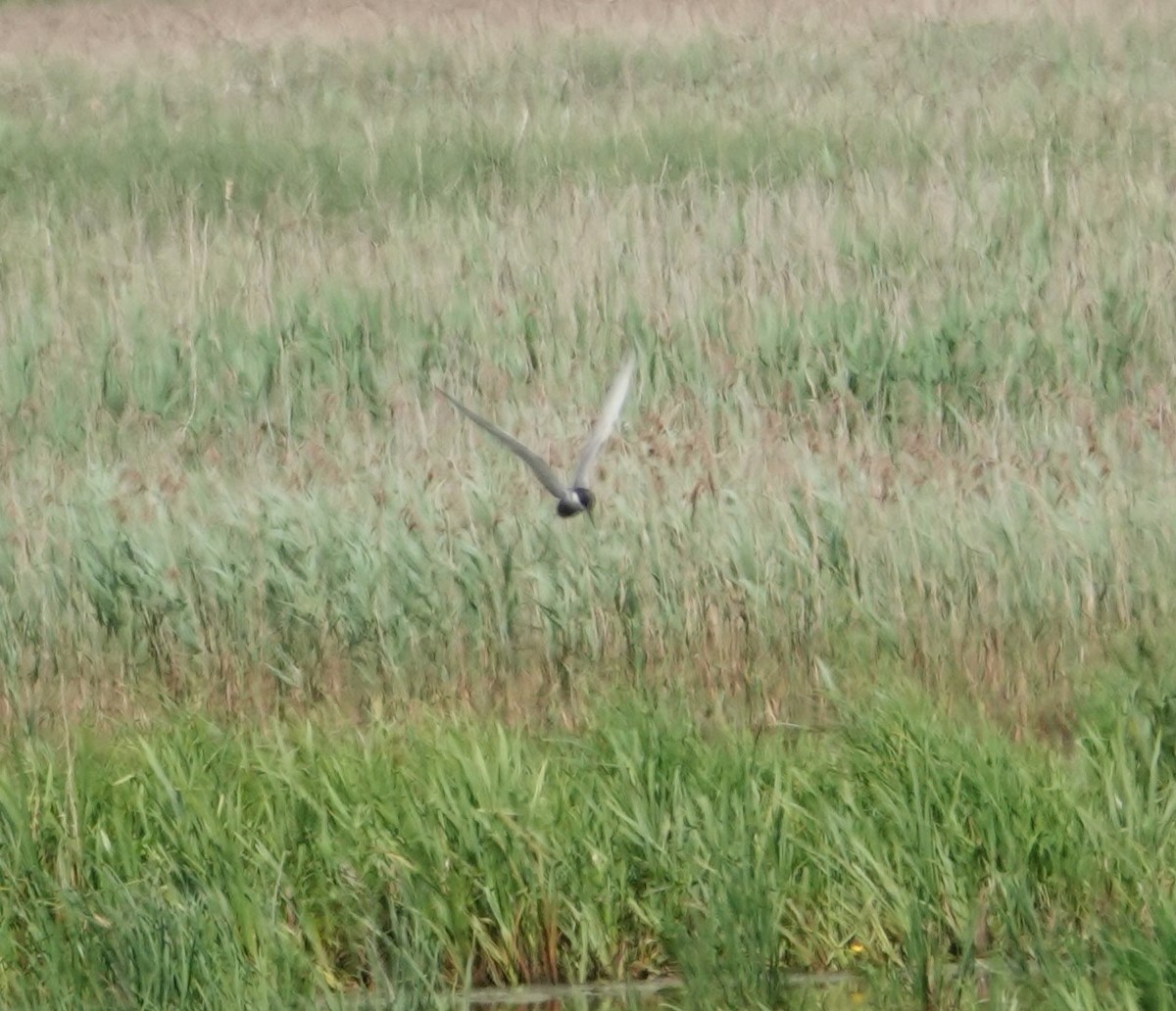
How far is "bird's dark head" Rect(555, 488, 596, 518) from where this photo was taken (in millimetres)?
4434

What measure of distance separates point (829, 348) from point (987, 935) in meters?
3.51

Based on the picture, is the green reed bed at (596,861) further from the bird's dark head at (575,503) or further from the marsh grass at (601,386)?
the marsh grass at (601,386)

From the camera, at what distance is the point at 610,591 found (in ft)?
16.0

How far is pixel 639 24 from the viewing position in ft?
47.1

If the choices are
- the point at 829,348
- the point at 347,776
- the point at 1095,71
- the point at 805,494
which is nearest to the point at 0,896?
the point at 347,776

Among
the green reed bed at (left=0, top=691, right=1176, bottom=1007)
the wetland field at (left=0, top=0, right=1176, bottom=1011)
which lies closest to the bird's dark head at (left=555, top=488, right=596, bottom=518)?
the wetland field at (left=0, top=0, right=1176, bottom=1011)

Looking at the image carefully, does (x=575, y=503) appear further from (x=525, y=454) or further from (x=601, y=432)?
(x=525, y=454)

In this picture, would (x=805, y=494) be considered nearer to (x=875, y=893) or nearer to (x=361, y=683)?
(x=361, y=683)

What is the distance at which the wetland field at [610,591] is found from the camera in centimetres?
358

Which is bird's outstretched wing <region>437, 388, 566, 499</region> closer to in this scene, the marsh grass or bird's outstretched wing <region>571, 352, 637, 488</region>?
bird's outstretched wing <region>571, 352, 637, 488</region>

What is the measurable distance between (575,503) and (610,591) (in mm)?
481

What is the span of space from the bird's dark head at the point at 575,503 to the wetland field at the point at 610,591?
→ 40 cm

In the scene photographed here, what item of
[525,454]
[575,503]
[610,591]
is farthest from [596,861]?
[610,591]

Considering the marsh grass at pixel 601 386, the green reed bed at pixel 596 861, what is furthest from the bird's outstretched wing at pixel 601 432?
the green reed bed at pixel 596 861
